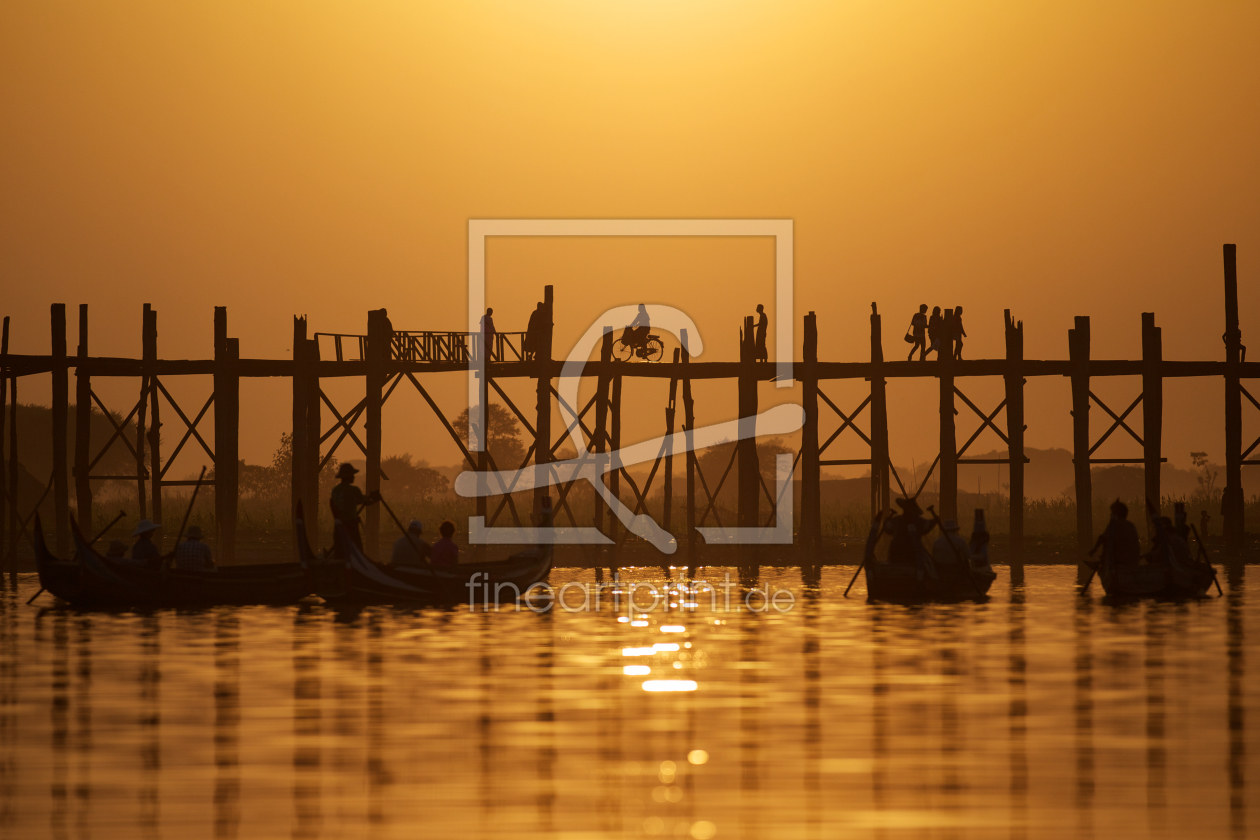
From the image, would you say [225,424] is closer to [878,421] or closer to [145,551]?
[145,551]

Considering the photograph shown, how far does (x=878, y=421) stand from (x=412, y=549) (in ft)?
38.2

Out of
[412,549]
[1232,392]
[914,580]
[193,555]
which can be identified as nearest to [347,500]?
[412,549]

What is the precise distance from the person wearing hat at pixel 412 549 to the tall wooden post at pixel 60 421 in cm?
931

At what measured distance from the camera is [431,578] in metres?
25.1

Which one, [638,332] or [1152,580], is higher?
[638,332]

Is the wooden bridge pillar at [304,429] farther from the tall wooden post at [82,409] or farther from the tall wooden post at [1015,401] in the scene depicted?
the tall wooden post at [1015,401]

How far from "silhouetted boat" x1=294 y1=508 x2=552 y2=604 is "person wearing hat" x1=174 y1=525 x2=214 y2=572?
4.71ft

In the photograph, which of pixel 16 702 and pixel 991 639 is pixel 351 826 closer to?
pixel 16 702

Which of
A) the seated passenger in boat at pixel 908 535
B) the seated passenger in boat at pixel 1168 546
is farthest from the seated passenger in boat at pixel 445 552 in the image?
the seated passenger in boat at pixel 1168 546

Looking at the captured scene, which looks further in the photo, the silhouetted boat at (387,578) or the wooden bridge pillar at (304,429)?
the wooden bridge pillar at (304,429)

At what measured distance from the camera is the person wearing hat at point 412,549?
82.0 ft

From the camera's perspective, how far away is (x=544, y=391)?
105 ft

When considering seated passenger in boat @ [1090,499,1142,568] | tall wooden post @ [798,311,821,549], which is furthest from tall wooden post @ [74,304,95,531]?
seated passenger in boat @ [1090,499,1142,568]

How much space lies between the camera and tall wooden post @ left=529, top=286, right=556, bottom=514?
105 feet
